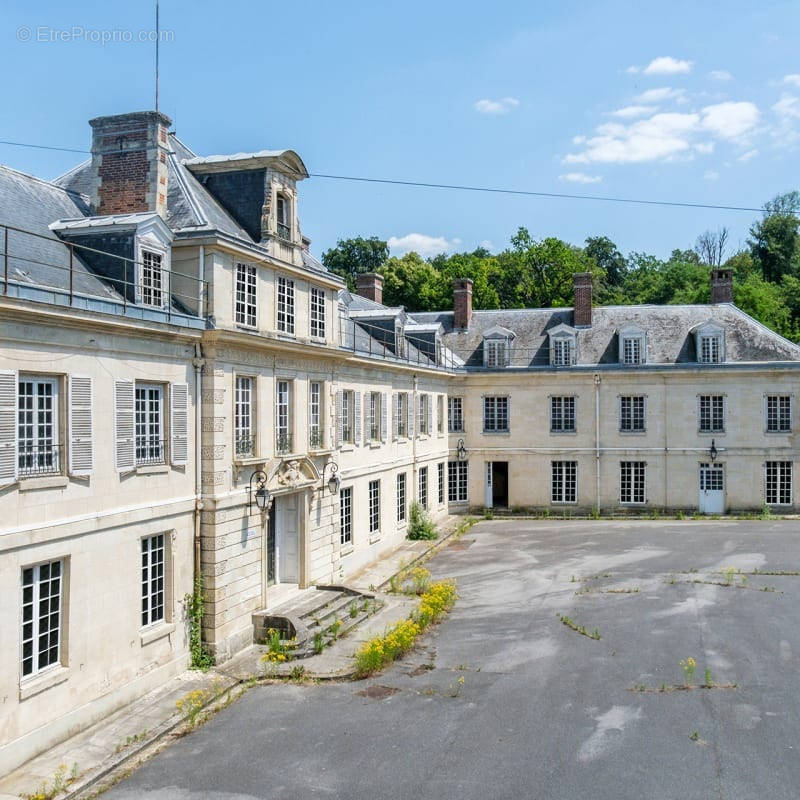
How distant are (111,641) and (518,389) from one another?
25.4 metres

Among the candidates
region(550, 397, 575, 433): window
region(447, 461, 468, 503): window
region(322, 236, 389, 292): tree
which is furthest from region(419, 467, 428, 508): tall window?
region(322, 236, 389, 292): tree

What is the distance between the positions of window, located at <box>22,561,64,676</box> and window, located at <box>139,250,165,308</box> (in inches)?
212

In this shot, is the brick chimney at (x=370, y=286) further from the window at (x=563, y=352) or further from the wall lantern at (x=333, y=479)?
the wall lantern at (x=333, y=479)

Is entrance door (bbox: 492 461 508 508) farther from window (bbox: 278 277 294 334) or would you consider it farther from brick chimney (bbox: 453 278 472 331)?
window (bbox: 278 277 294 334)

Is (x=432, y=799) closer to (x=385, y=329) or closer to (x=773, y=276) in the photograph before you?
(x=385, y=329)

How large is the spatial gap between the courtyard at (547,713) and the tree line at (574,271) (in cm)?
3731

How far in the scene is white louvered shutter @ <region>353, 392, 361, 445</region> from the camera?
24578mm

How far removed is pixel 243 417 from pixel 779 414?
2609cm

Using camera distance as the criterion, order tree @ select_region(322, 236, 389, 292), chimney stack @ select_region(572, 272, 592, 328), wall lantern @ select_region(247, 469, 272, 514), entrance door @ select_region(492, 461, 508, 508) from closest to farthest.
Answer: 1. wall lantern @ select_region(247, 469, 272, 514)
2. chimney stack @ select_region(572, 272, 592, 328)
3. entrance door @ select_region(492, 461, 508, 508)
4. tree @ select_region(322, 236, 389, 292)

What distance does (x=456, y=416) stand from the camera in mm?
36781

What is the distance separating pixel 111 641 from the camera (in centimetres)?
1373

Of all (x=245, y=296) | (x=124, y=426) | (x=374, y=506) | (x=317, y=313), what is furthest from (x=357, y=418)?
(x=124, y=426)

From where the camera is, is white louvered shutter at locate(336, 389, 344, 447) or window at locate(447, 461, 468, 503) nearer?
white louvered shutter at locate(336, 389, 344, 447)

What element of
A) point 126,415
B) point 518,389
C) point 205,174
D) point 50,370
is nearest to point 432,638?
point 126,415
